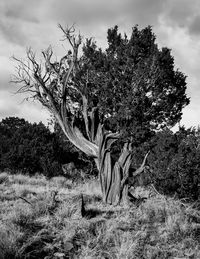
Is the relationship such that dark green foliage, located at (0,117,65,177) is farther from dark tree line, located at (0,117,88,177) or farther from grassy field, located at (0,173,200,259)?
grassy field, located at (0,173,200,259)

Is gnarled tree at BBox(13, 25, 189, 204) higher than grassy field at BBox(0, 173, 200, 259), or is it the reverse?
gnarled tree at BBox(13, 25, 189, 204)

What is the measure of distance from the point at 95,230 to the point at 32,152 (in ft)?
48.8

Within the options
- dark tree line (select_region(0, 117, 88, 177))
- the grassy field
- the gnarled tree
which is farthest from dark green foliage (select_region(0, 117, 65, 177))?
the grassy field

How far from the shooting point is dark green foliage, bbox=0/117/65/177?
21141mm

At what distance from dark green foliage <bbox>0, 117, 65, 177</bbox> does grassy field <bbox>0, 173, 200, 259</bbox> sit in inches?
417

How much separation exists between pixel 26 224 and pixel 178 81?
13.8 m

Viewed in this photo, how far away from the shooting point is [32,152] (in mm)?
22109

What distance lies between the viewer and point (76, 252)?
22.2ft

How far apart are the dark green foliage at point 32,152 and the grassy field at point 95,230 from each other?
10582mm

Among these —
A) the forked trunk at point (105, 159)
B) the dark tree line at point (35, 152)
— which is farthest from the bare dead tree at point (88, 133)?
the dark tree line at point (35, 152)

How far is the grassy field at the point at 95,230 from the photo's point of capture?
6703 millimetres

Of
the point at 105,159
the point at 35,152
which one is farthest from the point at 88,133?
the point at 35,152

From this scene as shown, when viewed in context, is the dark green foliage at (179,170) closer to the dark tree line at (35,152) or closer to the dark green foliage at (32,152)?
the dark tree line at (35,152)

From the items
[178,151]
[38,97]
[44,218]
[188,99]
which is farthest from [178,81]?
[44,218]
